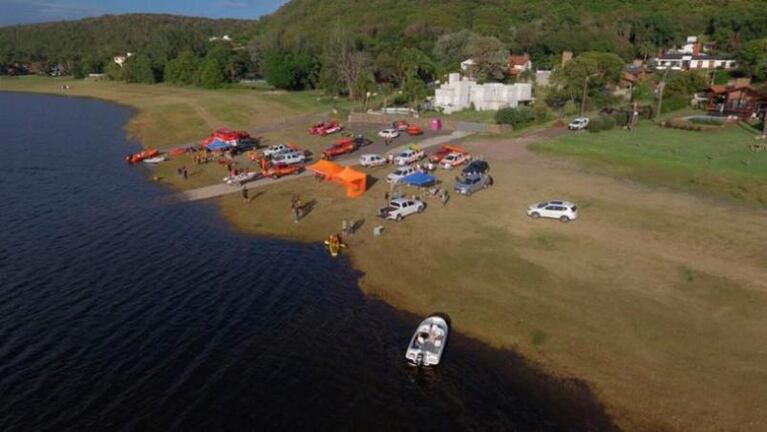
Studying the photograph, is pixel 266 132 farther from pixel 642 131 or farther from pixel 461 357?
pixel 461 357

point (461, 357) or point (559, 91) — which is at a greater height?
point (559, 91)

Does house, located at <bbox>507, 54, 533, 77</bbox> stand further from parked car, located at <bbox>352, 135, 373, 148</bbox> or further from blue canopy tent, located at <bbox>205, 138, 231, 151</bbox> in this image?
blue canopy tent, located at <bbox>205, 138, 231, 151</bbox>

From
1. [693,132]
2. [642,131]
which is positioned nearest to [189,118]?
[642,131]

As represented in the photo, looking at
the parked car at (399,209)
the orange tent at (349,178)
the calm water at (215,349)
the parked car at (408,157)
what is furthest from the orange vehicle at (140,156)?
the parked car at (399,209)

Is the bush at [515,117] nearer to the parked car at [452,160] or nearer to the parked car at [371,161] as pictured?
the parked car at [452,160]

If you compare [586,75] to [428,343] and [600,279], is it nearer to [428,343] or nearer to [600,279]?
[600,279]

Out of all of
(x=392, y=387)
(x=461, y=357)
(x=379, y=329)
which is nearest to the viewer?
(x=392, y=387)
